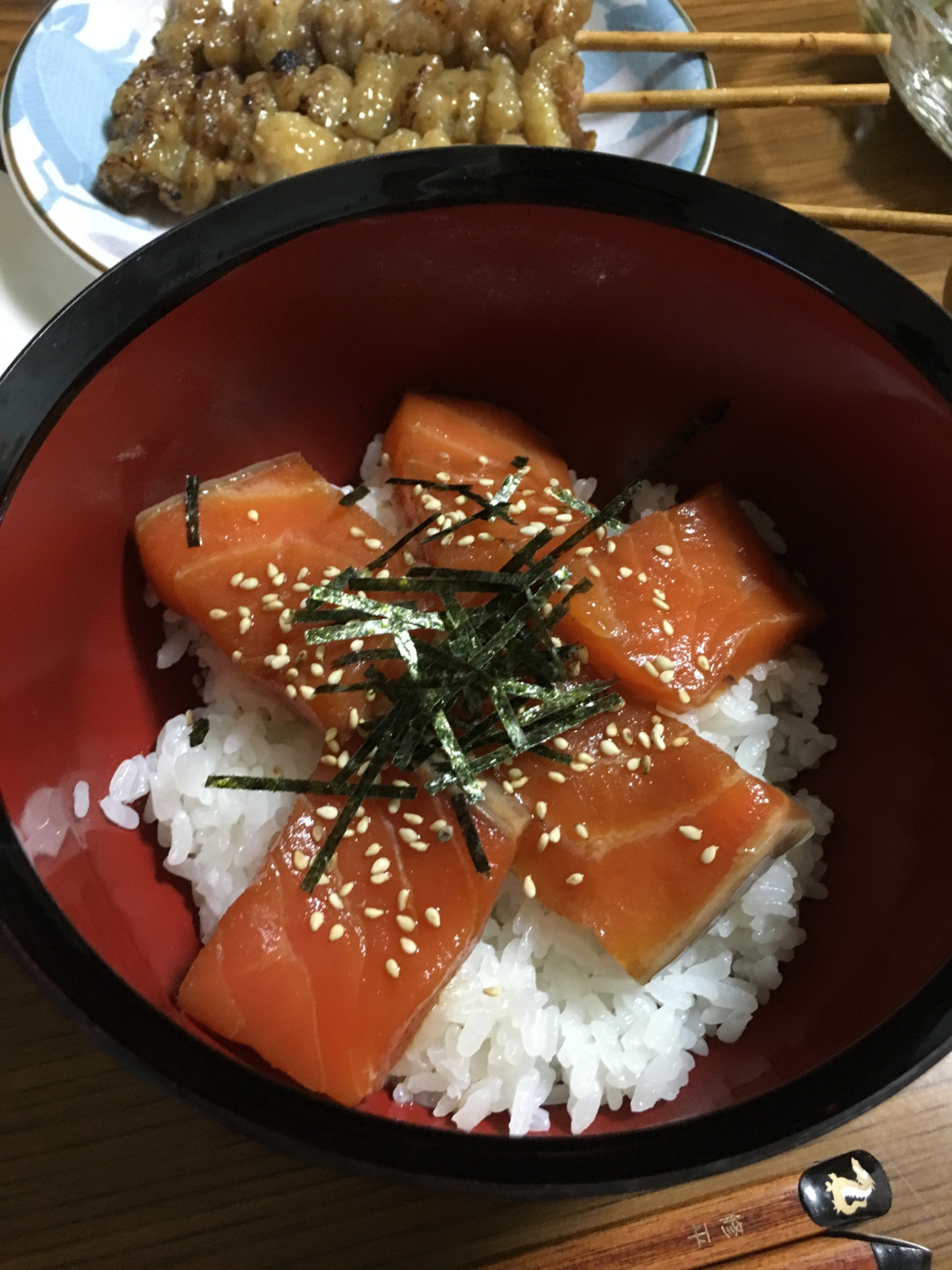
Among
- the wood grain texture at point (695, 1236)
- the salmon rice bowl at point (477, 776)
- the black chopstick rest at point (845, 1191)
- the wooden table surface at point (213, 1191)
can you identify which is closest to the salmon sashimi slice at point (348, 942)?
the salmon rice bowl at point (477, 776)

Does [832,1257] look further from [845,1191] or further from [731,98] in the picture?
[731,98]

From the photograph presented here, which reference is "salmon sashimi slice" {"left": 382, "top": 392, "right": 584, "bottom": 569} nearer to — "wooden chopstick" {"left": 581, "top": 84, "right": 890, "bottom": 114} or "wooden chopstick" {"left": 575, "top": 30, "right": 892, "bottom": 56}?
"wooden chopstick" {"left": 581, "top": 84, "right": 890, "bottom": 114}

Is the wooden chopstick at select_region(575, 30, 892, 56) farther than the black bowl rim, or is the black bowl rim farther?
the wooden chopstick at select_region(575, 30, 892, 56)

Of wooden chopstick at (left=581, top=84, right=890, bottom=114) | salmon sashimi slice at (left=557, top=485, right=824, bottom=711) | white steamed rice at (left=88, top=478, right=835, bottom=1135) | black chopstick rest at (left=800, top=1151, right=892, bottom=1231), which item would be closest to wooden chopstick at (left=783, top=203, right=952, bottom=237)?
wooden chopstick at (left=581, top=84, right=890, bottom=114)

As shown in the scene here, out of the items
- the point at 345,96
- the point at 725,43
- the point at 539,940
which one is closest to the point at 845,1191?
the point at 539,940

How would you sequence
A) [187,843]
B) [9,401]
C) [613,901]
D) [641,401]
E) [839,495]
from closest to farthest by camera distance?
Answer: [9,401]
[613,901]
[187,843]
[839,495]
[641,401]

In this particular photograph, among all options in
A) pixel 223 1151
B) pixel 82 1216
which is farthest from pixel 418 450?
pixel 82 1216

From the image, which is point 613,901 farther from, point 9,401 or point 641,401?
point 9,401
